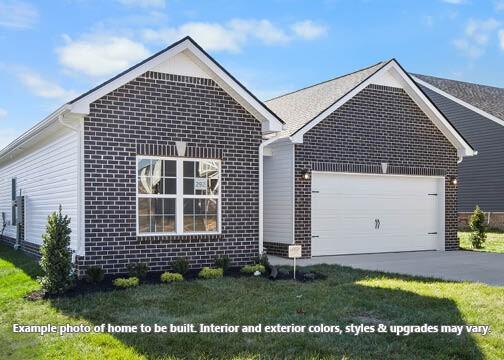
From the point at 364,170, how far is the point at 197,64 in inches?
253

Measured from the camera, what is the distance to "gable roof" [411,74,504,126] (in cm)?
2622

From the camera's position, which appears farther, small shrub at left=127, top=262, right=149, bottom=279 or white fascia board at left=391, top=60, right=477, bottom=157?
white fascia board at left=391, top=60, right=477, bottom=157

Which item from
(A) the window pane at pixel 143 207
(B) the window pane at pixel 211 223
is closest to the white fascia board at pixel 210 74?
(A) the window pane at pixel 143 207

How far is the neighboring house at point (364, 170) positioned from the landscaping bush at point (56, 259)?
22.2ft

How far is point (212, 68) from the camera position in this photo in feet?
38.2

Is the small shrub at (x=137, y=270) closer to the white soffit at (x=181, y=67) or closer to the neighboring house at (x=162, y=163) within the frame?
the neighboring house at (x=162, y=163)

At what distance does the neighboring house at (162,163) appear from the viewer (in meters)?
10.5

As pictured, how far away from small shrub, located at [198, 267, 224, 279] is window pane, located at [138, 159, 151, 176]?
235 centimetres

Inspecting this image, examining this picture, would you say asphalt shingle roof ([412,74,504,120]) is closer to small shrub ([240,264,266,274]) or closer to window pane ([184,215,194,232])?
small shrub ([240,264,266,274])

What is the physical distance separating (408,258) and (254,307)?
8.31m

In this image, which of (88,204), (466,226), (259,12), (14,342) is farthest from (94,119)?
(466,226)

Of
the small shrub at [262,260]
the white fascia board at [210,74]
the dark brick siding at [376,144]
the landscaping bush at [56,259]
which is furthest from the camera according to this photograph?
the dark brick siding at [376,144]

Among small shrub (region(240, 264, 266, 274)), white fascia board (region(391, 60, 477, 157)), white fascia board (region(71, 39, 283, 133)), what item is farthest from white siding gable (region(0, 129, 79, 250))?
white fascia board (region(391, 60, 477, 157))

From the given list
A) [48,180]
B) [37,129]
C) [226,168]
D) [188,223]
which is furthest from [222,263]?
[37,129]
